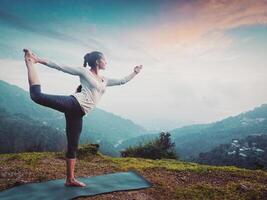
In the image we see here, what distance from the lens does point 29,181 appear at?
5555 mm

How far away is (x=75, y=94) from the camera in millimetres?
4699

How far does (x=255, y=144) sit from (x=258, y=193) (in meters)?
92.9

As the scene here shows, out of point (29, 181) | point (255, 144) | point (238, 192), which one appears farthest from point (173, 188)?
point (255, 144)

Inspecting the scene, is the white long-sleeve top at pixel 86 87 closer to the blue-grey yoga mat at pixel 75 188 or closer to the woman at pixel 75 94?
the woman at pixel 75 94

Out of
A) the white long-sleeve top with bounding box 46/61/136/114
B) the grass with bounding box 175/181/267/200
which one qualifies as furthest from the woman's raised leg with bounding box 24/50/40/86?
the grass with bounding box 175/181/267/200

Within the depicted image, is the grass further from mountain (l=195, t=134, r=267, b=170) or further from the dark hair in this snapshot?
mountain (l=195, t=134, r=267, b=170)

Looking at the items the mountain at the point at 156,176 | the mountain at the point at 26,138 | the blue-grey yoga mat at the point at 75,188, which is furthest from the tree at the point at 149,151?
the mountain at the point at 26,138

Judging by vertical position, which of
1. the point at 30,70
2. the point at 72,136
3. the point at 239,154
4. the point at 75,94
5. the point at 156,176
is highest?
the point at 239,154

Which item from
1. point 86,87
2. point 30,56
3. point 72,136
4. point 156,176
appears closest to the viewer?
point 30,56

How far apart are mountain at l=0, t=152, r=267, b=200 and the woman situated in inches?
41.7

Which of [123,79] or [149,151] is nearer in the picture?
[123,79]

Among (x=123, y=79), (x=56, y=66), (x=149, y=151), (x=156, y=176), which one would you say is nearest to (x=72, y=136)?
(x=56, y=66)

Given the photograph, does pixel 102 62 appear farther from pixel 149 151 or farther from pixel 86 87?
pixel 149 151

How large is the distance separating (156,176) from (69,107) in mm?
2644
